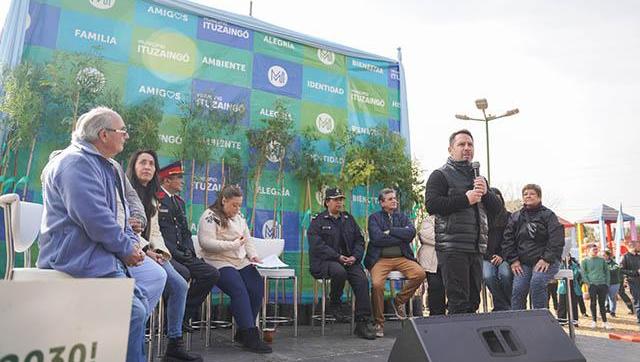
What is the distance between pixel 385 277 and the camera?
4.32 m

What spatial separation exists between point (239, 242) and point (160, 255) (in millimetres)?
752

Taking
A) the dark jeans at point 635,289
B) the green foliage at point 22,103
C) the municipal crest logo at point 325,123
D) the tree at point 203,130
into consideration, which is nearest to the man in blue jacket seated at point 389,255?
the municipal crest logo at point 325,123

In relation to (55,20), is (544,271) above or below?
below

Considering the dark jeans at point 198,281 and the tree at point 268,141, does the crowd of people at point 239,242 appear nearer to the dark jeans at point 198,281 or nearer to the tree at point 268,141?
the dark jeans at point 198,281

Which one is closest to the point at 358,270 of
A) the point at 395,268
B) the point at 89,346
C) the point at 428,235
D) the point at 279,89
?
the point at 395,268

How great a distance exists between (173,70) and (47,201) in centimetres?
298

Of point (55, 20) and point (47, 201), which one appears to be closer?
point (47, 201)

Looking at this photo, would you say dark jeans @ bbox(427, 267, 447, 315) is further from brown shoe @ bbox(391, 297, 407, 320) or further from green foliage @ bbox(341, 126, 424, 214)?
green foliage @ bbox(341, 126, 424, 214)

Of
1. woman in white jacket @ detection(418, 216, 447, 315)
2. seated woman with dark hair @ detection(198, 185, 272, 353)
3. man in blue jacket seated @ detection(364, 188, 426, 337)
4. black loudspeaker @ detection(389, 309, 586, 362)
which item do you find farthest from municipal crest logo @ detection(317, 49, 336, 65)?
black loudspeaker @ detection(389, 309, 586, 362)

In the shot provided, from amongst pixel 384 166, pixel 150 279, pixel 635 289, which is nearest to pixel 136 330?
pixel 150 279

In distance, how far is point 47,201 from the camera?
190 cm

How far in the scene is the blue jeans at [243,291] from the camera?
3.34 meters

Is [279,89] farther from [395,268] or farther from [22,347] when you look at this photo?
[22,347]

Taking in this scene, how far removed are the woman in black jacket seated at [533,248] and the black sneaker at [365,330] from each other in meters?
1.19
